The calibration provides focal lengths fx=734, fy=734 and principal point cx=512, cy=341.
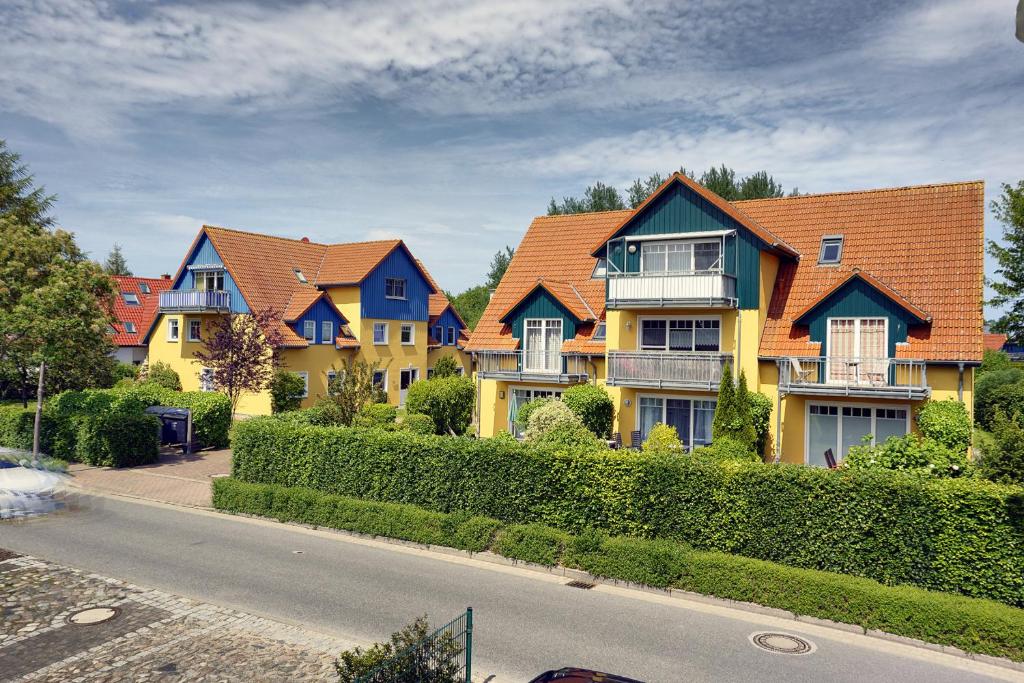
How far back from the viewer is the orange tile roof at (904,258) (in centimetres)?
2241

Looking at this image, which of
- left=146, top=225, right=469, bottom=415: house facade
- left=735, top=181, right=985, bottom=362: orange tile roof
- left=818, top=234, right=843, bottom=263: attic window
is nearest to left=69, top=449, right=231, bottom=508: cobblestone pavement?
left=146, top=225, right=469, bottom=415: house facade

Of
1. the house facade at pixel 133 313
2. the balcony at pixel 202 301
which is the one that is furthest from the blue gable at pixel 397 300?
the house facade at pixel 133 313

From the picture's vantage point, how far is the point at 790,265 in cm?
2623

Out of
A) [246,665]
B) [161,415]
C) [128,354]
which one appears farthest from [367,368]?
[128,354]

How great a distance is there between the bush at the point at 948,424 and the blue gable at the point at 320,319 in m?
29.3

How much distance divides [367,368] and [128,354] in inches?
1394

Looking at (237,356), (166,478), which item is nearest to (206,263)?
(237,356)

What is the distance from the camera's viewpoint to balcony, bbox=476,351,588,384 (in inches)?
1095

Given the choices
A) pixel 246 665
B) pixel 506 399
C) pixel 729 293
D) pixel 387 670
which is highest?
pixel 729 293

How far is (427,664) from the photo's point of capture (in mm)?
9023

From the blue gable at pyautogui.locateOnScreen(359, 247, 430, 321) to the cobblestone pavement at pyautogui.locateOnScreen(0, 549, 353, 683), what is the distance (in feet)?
95.4

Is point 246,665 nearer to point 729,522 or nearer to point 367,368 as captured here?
point 729,522

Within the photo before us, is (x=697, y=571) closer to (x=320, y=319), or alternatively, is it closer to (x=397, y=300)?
(x=320, y=319)

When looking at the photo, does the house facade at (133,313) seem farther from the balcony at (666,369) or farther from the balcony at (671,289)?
the balcony at (666,369)
